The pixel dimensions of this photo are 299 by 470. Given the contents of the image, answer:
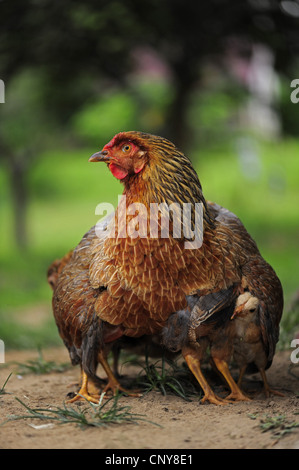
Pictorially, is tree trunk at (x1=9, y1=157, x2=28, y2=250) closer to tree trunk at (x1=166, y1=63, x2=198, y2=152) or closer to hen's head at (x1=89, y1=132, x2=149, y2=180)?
tree trunk at (x1=166, y1=63, x2=198, y2=152)

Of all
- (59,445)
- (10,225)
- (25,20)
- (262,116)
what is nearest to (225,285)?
(59,445)

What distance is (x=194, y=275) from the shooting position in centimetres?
359

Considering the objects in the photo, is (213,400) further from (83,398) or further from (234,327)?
(83,398)

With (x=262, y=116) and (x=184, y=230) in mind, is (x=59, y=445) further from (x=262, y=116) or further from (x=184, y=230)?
Result: (x=262, y=116)

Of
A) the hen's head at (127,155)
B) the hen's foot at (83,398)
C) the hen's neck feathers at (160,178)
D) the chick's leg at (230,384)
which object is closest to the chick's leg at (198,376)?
the chick's leg at (230,384)

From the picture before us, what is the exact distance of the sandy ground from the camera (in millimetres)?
2885

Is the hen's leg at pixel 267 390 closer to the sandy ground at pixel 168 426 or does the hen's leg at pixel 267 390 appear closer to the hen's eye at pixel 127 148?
the sandy ground at pixel 168 426

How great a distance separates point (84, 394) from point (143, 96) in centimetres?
770

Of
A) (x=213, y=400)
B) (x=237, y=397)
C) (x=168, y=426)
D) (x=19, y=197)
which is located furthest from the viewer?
(x=19, y=197)

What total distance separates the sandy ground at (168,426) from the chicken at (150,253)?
14.1 inches

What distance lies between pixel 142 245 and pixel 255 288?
752 millimetres

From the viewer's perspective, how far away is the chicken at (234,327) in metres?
3.58

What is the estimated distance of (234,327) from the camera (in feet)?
12.1

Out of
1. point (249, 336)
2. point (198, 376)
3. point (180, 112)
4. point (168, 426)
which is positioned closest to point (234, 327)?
point (249, 336)
